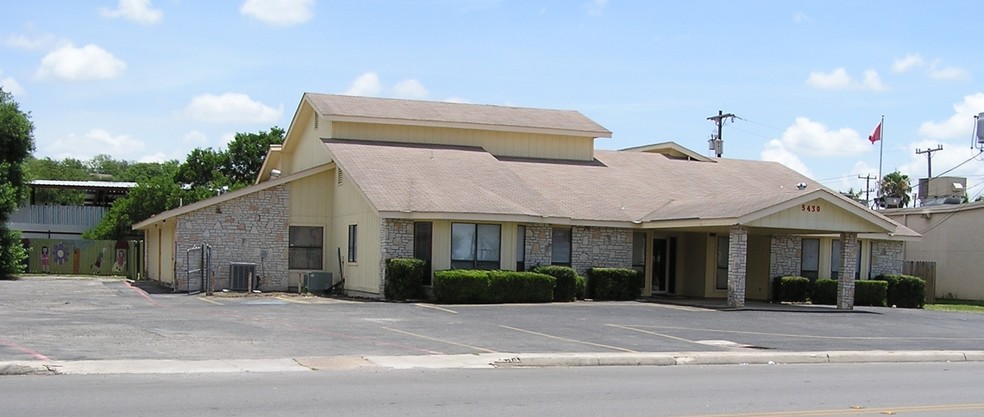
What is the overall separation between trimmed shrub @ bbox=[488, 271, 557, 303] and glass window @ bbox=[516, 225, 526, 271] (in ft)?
3.49

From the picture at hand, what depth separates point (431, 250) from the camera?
1132 inches

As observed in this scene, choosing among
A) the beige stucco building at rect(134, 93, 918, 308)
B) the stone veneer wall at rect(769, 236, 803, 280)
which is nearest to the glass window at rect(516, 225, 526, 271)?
the beige stucco building at rect(134, 93, 918, 308)

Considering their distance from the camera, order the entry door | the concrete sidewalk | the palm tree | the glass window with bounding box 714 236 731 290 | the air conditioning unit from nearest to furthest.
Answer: the concrete sidewalk → the air conditioning unit → the glass window with bounding box 714 236 731 290 → the entry door → the palm tree

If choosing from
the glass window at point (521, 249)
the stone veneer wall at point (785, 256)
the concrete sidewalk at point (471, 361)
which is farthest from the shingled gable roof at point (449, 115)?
the concrete sidewalk at point (471, 361)

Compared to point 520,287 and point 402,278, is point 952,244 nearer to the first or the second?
point 520,287

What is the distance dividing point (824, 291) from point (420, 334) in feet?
61.4

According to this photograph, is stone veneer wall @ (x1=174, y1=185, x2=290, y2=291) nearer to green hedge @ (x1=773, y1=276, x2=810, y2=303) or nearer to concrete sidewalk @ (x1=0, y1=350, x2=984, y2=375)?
green hedge @ (x1=773, y1=276, x2=810, y2=303)

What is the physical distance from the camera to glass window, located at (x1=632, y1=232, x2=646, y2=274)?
3250 cm

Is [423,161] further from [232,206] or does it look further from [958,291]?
[958,291]

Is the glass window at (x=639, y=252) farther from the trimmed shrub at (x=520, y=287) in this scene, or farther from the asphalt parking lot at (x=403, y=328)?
the trimmed shrub at (x=520, y=287)

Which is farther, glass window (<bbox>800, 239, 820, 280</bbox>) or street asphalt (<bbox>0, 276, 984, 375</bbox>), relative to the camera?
glass window (<bbox>800, 239, 820, 280</bbox>)

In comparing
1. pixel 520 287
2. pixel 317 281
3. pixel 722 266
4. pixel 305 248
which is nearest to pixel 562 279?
pixel 520 287

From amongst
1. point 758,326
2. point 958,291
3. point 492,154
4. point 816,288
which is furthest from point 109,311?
point 958,291

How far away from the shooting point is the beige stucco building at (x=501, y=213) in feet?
93.7
